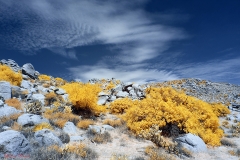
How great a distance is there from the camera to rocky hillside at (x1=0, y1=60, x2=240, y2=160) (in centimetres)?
755

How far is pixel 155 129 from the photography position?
1076 cm

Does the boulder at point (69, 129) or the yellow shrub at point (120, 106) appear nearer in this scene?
the boulder at point (69, 129)

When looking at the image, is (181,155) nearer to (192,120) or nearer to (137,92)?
(192,120)

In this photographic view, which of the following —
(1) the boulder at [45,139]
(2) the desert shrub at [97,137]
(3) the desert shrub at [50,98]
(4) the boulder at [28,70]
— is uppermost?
(4) the boulder at [28,70]

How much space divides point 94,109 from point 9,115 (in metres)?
6.10

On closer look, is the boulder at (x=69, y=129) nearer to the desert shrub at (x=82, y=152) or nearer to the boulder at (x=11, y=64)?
the desert shrub at (x=82, y=152)

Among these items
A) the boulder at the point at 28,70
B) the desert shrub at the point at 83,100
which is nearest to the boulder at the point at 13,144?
the desert shrub at the point at 83,100

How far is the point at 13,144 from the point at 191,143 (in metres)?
9.14

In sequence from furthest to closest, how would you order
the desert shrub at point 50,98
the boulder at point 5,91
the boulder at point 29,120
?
the desert shrub at point 50,98
the boulder at point 5,91
the boulder at point 29,120

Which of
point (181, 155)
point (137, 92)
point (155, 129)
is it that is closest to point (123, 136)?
point (155, 129)

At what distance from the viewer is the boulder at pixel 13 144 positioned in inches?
252

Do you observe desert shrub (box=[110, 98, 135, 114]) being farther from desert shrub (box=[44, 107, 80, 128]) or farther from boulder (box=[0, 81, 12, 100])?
boulder (box=[0, 81, 12, 100])

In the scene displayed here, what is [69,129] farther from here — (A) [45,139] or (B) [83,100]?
(B) [83,100]

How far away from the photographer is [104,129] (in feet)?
38.8
